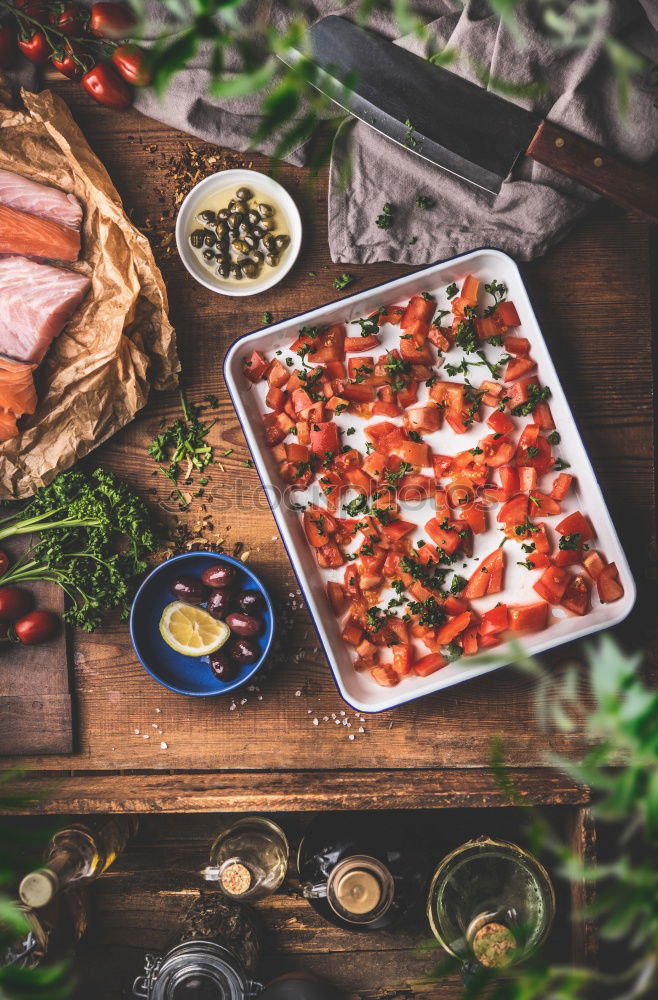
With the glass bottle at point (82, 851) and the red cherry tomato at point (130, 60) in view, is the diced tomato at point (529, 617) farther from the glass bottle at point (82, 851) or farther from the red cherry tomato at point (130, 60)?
the red cherry tomato at point (130, 60)

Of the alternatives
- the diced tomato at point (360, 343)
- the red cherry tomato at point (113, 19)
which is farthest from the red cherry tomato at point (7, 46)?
the diced tomato at point (360, 343)

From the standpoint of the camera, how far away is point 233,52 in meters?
2.22

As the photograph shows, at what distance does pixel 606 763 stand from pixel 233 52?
2.30m

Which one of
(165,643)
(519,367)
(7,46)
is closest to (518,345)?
(519,367)

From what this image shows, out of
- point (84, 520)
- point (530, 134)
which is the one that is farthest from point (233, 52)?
point (84, 520)

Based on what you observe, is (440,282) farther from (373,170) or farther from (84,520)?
(84,520)

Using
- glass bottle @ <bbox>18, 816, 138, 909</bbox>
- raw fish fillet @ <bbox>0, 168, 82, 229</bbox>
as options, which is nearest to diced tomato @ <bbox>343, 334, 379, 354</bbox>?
raw fish fillet @ <bbox>0, 168, 82, 229</bbox>

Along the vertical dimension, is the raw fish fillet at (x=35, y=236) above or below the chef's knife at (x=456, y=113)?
below

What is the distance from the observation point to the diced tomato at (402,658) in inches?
87.8

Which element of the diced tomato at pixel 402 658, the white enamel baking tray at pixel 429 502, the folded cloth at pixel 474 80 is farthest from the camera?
the diced tomato at pixel 402 658

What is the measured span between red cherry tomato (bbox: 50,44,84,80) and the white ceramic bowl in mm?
485

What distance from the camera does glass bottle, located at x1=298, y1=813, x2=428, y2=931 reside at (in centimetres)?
210

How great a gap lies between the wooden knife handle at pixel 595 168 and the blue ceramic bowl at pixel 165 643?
4.53ft

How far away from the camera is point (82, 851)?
2217mm
